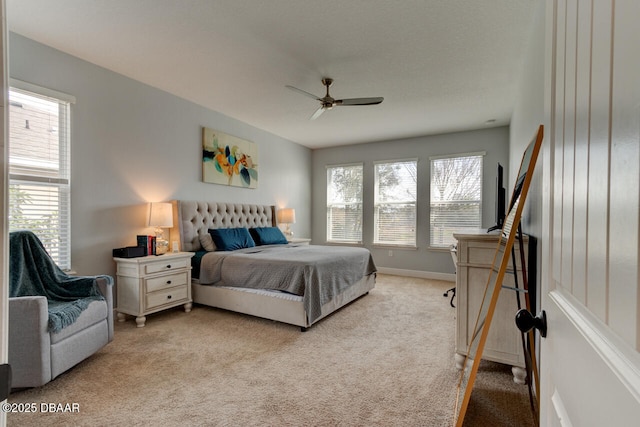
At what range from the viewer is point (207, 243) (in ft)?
13.3

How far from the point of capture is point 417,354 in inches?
101

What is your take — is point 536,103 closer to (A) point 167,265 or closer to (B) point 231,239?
(B) point 231,239

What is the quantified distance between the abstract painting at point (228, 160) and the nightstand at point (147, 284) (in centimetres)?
150

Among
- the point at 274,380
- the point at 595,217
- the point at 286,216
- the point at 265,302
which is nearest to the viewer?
the point at 595,217

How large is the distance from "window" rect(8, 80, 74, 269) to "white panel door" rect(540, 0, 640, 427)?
146 inches

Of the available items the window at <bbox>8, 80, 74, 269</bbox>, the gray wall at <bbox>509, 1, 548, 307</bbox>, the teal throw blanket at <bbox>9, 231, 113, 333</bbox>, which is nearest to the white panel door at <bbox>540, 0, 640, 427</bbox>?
the gray wall at <bbox>509, 1, 548, 307</bbox>

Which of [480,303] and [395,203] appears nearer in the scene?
[480,303]

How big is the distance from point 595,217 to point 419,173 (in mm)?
5528

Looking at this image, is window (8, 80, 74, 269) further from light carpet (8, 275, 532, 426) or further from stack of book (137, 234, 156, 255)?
light carpet (8, 275, 532, 426)

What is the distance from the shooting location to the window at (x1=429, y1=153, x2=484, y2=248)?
5.28 meters

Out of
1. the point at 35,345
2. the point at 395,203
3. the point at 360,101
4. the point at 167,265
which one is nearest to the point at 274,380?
the point at 35,345

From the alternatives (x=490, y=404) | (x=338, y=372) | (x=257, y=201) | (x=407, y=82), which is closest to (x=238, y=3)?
(x=407, y=82)

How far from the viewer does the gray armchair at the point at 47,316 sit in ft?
6.31

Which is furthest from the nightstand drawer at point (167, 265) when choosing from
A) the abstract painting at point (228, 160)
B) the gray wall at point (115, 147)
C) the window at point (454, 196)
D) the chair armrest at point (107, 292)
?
the window at point (454, 196)
